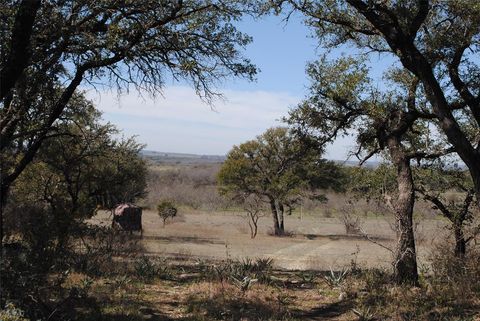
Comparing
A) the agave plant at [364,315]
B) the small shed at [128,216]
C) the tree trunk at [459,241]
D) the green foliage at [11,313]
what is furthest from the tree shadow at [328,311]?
the small shed at [128,216]

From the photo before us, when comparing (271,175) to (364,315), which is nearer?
(364,315)

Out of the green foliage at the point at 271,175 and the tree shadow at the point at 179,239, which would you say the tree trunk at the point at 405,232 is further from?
the green foliage at the point at 271,175

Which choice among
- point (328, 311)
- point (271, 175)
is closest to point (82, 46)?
point (328, 311)

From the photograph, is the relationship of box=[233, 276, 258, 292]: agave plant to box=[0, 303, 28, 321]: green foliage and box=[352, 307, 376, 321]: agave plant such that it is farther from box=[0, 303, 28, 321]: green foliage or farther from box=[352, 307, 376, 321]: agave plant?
box=[0, 303, 28, 321]: green foliage

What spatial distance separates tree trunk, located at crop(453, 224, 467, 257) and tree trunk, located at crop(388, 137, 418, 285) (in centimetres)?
142

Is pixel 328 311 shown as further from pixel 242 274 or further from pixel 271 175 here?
pixel 271 175

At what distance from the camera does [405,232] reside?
10430 mm

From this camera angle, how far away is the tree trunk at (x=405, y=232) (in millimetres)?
10320

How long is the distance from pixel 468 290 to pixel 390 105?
4779mm

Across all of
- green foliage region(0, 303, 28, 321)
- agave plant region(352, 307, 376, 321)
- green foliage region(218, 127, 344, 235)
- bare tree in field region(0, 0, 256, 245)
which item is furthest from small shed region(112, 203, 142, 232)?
green foliage region(0, 303, 28, 321)

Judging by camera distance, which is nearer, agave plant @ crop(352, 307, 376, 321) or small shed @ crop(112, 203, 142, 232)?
agave plant @ crop(352, 307, 376, 321)

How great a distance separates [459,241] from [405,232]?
2005mm

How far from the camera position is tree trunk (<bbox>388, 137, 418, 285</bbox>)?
10.3 meters

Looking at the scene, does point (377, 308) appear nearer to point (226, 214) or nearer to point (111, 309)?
point (111, 309)
